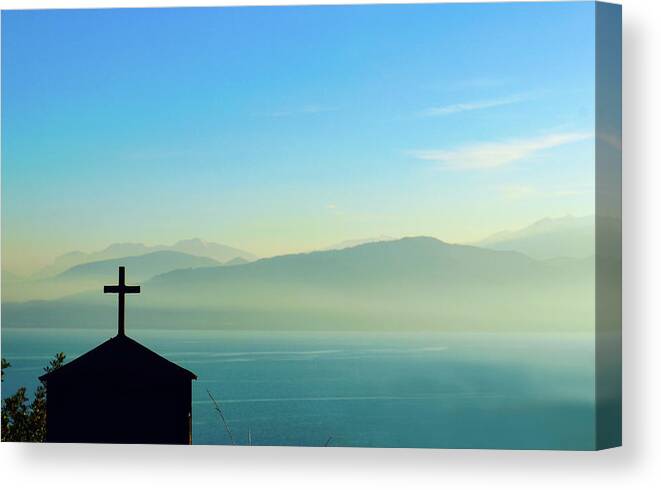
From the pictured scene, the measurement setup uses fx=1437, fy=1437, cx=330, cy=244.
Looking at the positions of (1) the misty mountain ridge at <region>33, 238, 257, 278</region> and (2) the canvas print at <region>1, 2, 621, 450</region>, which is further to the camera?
(1) the misty mountain ridge at <region>33, 238, 257, 278</region>

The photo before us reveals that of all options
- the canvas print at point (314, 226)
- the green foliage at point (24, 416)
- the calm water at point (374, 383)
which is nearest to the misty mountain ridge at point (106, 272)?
the canvas print at point (314, 226)

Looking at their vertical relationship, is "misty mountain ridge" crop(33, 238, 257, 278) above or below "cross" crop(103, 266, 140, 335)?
above

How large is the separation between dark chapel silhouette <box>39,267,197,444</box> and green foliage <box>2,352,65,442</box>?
14 cm

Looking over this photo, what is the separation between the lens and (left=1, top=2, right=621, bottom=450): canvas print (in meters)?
9.38

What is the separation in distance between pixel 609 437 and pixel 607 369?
1.46ft

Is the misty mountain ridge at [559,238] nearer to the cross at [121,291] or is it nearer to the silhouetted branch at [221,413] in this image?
the silhouetted branch at [221,413]

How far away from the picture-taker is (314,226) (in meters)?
9.76

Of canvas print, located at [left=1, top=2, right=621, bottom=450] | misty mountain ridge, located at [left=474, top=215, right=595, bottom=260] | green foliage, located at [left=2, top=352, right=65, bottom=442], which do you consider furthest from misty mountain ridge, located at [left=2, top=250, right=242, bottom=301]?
misty mountain ridge, located at [left=474, top=215, right=595, bottom=260]

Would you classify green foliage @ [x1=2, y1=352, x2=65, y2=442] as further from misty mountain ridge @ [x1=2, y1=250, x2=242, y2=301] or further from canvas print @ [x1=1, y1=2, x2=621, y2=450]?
misty mountain ridge @ [x1=2, y1=250, x2=242, y2=301]

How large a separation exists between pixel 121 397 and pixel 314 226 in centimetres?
175

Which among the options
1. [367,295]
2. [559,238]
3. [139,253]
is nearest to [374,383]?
[367,295]

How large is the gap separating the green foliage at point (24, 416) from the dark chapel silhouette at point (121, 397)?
14 centimetres

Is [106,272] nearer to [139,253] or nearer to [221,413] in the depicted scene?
[139,253]

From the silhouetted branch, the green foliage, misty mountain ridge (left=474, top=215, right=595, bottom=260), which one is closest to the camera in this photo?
misty mountain ridge (left=474, top=215, right=595, bottom=260)
